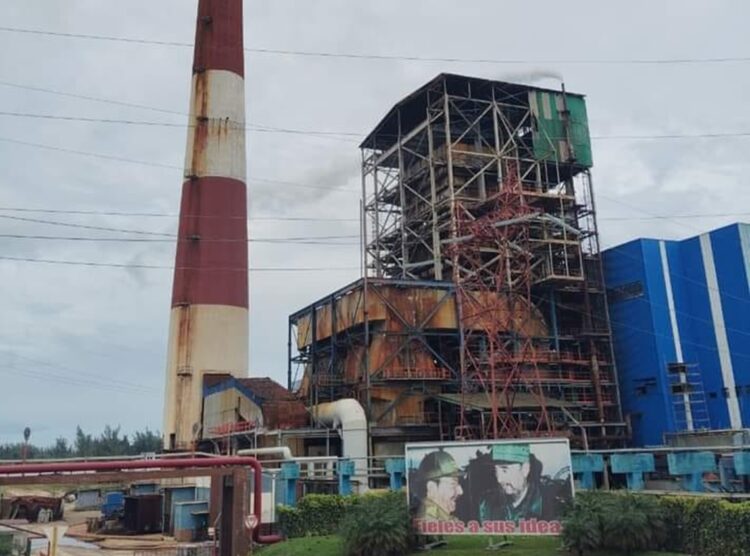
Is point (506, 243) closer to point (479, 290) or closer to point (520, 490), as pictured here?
point (479, 290)

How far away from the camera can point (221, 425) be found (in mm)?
35531

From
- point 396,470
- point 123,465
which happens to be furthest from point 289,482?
point 123,465

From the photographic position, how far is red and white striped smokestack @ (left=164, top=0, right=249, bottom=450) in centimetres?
3591

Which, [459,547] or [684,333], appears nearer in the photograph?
[459,547]

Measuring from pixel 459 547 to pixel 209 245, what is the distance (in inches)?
1011

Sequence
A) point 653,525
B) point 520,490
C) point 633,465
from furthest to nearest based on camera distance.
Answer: point 633,465 → point 520,490 → point 653,525

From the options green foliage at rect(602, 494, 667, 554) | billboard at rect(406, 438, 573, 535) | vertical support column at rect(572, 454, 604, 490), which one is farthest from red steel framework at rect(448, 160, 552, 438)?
green foliage at rect(602, 494, 667, 554)

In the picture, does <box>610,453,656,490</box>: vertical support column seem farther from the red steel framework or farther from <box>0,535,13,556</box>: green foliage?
the red steel framework

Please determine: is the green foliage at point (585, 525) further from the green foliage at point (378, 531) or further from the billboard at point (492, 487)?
the green foliage at point (378, 531)

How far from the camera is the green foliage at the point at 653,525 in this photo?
11188mm

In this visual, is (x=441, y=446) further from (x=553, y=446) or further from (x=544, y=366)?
(x=544, y=366)

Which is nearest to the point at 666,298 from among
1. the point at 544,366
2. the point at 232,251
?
the point at 544,366

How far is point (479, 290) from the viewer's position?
1426 inches

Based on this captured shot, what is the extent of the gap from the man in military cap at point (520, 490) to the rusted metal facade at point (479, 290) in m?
15.9
